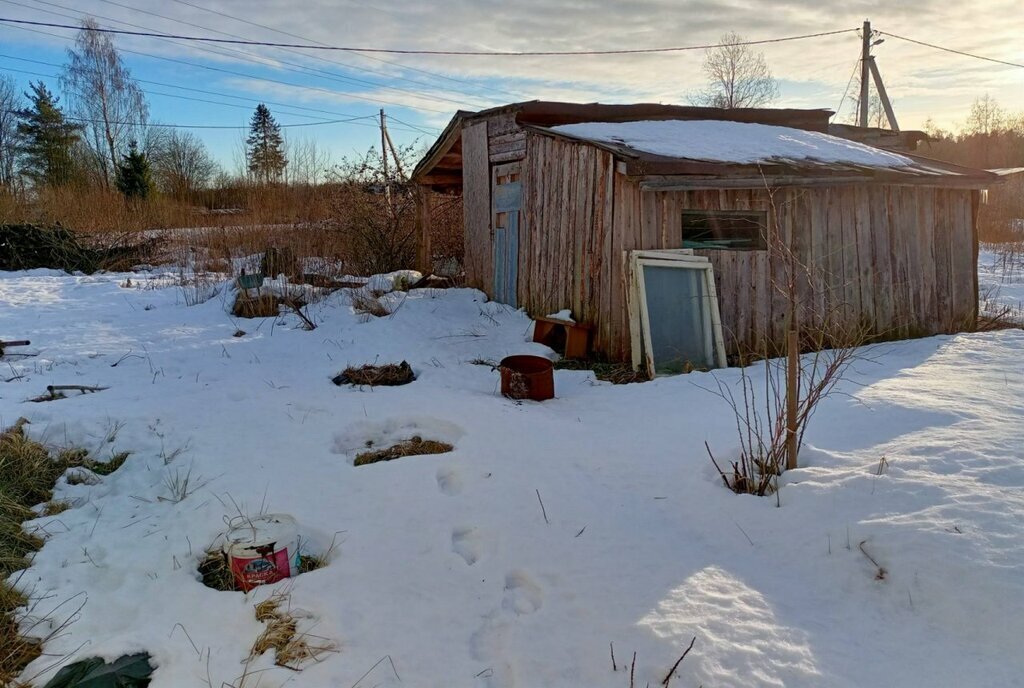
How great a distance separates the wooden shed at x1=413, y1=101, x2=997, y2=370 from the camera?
710 cm

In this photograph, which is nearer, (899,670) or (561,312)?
(899,670)

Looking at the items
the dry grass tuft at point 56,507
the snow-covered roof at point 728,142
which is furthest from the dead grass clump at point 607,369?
the dry grass tuft at point 56,507

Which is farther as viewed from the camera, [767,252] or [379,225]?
[379,225]

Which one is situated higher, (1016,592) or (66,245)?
(66,245)

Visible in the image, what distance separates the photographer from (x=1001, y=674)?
241 cm

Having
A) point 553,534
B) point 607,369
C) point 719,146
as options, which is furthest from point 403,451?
point 719,146

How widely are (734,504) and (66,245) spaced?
1576 centimetres

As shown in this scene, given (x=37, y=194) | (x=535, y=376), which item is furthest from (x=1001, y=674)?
(x=37, y=194)

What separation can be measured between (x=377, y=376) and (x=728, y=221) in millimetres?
4378

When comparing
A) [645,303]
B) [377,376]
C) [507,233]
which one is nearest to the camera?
[377,376]

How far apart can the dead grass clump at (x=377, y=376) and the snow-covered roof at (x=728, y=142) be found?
3.48m

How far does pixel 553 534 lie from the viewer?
3580 mm

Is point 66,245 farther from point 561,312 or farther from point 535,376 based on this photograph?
point 535,376

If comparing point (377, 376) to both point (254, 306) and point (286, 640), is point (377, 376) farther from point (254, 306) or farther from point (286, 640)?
point (254, 306)
